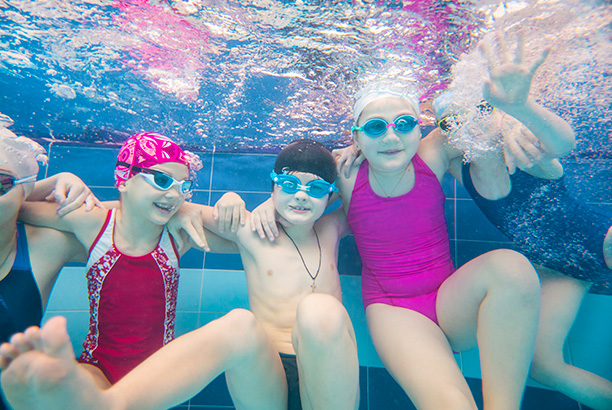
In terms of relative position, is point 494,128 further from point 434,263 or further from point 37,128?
point 37,128

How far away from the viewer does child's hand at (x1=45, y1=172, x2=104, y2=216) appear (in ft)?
8.13

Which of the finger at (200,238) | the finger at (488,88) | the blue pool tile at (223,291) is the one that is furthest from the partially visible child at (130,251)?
the finger at (488,88)

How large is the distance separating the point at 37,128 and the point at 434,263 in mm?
6013

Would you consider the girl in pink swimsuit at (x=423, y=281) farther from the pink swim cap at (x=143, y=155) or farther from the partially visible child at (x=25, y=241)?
the partially visible child at (x=25, y=241)

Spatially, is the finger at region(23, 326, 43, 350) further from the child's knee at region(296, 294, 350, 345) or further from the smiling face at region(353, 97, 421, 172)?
the smiling face at region(353, 97, 421, 172)

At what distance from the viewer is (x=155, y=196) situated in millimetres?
2537

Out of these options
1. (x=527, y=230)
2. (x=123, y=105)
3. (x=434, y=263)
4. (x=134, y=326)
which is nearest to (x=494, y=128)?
(x=527, y=230)

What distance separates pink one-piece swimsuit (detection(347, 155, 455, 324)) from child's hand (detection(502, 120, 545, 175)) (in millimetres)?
687

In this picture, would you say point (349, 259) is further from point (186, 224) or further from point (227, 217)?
point (186, 224)

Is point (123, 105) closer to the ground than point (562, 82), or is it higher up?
closer to the ground

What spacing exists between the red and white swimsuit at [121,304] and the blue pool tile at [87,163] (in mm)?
2502

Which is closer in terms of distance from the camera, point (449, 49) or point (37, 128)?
point (449, 49)

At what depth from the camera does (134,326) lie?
2674 millimetres

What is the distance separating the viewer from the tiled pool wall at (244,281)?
378 cm
